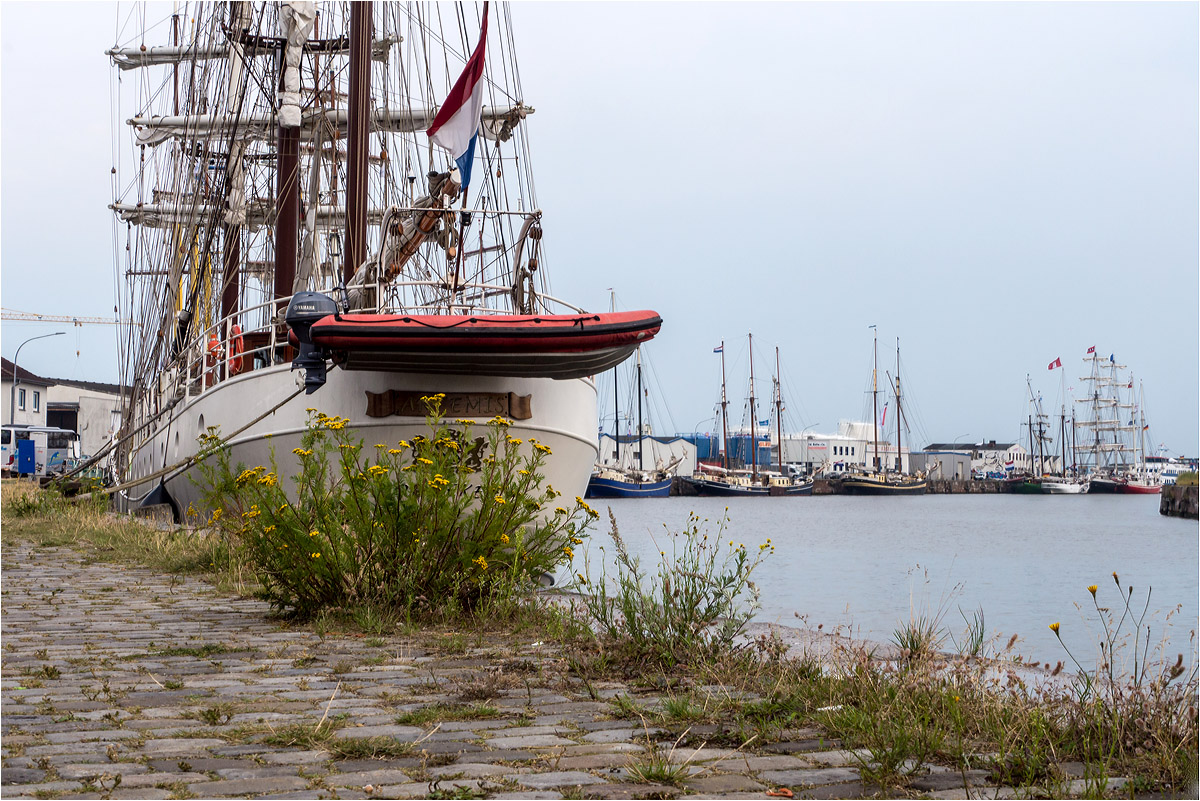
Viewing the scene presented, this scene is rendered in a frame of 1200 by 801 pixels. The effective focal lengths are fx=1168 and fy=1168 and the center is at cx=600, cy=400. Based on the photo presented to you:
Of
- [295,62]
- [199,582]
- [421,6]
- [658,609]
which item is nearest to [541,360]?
[199,582]

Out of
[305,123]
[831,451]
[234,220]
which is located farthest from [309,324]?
[831,451]

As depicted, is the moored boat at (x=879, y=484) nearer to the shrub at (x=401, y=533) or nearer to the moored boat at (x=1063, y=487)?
the moored boat at (x=1063, y=487)

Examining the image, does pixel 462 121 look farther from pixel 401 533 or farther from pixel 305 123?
pixel 305 123

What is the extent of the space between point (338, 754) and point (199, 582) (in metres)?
6.65

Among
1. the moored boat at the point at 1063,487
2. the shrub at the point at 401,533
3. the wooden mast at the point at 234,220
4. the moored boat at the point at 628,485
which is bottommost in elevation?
the moored boat at the point at 1063,487

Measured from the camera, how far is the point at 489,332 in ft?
36.7

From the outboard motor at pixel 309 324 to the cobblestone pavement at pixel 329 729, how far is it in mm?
4835

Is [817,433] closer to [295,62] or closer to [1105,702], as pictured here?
[295,62]

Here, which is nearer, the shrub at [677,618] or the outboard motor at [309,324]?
the shrub at [677,618]

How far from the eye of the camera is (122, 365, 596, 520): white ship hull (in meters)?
12.7

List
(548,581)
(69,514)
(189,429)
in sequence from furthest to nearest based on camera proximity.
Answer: (189,429), (69,514), (548,581)

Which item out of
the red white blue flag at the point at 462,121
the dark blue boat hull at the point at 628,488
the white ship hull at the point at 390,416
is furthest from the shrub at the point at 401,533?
the dark blue boat hull at the point at 628,488

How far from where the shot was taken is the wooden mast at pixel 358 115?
17.6 metres

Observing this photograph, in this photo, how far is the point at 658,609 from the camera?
247 inches
